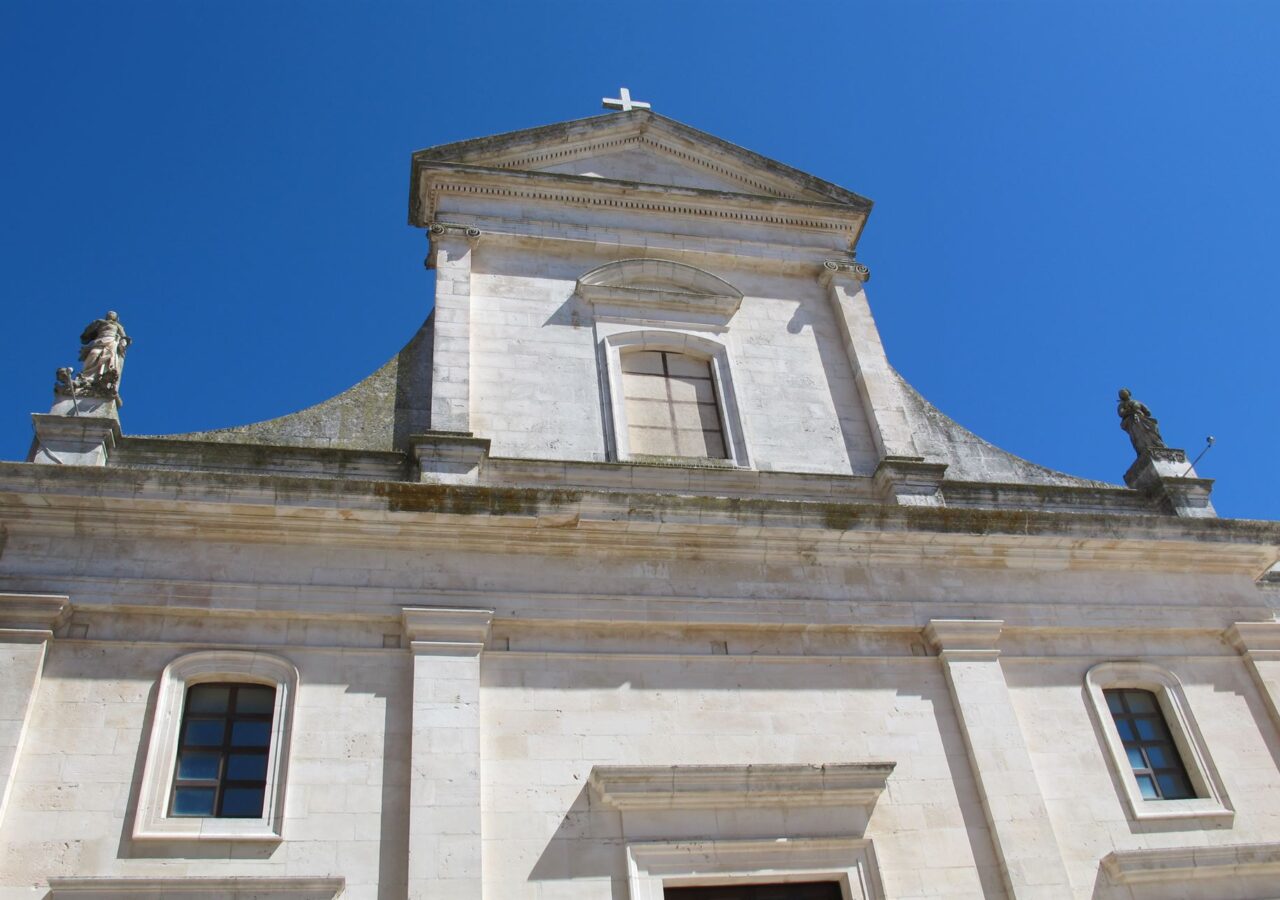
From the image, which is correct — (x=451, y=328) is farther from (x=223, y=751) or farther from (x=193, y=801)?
(x=193, y=801)

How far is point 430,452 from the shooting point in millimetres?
11555

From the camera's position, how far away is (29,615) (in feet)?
31.5

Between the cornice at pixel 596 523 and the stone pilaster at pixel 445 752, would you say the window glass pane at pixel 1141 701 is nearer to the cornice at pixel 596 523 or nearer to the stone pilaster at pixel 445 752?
the cornice at pixel 596 523

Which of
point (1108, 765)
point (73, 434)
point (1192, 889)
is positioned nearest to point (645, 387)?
point (73, 434)

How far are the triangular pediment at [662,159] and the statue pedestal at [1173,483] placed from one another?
5.03 metres

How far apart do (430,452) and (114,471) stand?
9.61 feet

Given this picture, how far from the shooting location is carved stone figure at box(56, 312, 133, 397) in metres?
11.3

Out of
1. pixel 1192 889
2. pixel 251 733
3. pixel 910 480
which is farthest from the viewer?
pixel 910 480

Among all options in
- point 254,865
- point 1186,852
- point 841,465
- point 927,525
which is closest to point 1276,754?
point 1186,852

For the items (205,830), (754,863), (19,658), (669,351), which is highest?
(669,351)

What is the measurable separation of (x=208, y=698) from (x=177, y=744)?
499 millimetres

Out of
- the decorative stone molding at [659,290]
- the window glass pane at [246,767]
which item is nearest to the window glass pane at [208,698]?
the window glass pane at [246,767]

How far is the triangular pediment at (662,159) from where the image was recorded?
1518 centimetres

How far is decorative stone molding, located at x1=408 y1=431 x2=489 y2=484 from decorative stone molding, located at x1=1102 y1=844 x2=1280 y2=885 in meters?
7.05
